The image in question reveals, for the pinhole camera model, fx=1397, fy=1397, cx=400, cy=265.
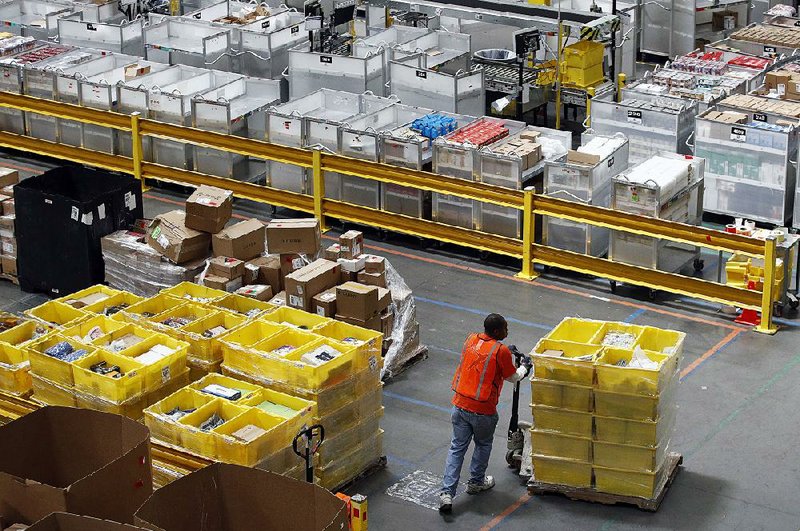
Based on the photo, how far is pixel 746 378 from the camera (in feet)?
47.3

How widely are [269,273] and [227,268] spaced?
0.46 meters

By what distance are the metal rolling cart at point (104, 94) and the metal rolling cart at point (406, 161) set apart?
443cm

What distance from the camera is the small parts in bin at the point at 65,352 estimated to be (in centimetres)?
1215

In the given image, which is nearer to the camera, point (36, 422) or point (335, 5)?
point (36, 422)

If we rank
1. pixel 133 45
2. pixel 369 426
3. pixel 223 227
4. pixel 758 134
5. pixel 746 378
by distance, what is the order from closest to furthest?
pixel 369 426
pixel 746 378
pixel 223 227
pixel 758 134
pixel 133 45

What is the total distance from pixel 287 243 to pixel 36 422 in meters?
4.91

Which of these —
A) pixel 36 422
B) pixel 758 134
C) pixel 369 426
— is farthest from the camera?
pixel 758 134

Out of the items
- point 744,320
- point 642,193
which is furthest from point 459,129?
point 744,320

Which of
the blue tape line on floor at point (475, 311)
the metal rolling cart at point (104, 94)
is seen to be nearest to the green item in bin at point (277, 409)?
the blue tape line on floor at point (475, 311)

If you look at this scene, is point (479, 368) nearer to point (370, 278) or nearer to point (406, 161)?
point (370, 278)

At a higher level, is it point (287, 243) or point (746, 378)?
point (287, 243)

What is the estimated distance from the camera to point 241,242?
49.9ft

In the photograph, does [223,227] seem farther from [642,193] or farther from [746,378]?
[746,378]

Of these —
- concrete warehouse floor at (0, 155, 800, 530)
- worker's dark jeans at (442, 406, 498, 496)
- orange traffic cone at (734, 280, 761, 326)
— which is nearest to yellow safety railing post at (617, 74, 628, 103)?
concrete warehouse floor at (0, 155, 800, 530)
